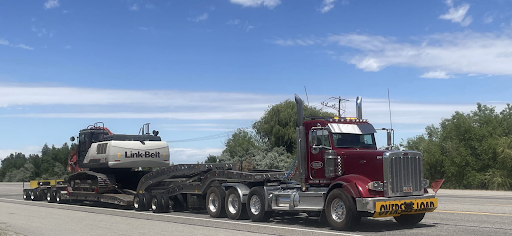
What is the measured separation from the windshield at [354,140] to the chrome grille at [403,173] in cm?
144

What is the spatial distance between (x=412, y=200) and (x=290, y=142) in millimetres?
49147

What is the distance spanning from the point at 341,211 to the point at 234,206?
4.64 meters

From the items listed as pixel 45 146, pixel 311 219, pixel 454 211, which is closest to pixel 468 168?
pixel 454 211

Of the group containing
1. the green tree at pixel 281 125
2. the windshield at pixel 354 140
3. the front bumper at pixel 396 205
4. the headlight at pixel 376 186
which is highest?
the green tree at pixel 281 125

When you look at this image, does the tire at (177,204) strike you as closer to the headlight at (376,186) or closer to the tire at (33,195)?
the headlight at (376,186)

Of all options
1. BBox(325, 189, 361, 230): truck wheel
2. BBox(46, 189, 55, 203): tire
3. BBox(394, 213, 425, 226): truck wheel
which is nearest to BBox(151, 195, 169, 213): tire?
BBox(325, 189, 361, 230): truck wheel

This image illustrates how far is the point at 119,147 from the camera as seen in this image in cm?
2352

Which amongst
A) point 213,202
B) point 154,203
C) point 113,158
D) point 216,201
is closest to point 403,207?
point 216,201

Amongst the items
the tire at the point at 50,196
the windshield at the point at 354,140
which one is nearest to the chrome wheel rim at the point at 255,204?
the windshield at the point at 354,140

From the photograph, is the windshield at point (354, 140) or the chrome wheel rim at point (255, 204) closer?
the windshield at point (354, 140)

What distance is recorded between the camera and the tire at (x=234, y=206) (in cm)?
1656

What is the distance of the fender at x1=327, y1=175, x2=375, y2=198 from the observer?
12.9m

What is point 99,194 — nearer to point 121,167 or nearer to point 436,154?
point 121,167

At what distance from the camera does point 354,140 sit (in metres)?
14.7
